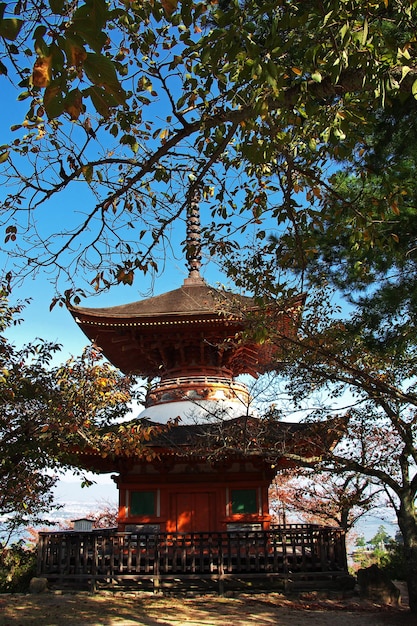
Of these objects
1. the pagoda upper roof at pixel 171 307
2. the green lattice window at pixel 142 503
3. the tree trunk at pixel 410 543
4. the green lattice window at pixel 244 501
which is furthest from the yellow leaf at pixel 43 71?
the green lattice window at pixel 142 503

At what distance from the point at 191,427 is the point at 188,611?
13.8ft

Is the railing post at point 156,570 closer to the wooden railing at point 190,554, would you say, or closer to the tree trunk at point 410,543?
the wooden railing at point 190,554

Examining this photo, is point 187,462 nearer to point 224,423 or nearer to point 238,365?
point 224,423

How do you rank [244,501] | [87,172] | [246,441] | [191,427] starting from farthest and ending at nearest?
[191,427], [244,501], [246,441], [87,172]

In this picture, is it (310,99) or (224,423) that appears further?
(224,423)

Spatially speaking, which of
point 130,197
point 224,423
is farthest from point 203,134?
point 224,423

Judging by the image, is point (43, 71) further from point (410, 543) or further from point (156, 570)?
point (156, 570)

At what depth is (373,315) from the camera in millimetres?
7133

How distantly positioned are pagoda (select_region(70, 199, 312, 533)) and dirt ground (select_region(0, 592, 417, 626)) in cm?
190

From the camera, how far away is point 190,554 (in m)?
12.3

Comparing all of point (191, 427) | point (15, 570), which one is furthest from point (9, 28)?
point (15, 570)

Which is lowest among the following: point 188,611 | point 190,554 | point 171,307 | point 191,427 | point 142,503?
point 188,611

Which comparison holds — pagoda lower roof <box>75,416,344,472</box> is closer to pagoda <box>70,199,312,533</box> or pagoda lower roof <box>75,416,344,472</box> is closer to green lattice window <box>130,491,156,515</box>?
pagoda <box>70,199,312,533</box>

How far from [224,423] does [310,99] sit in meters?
9.00
